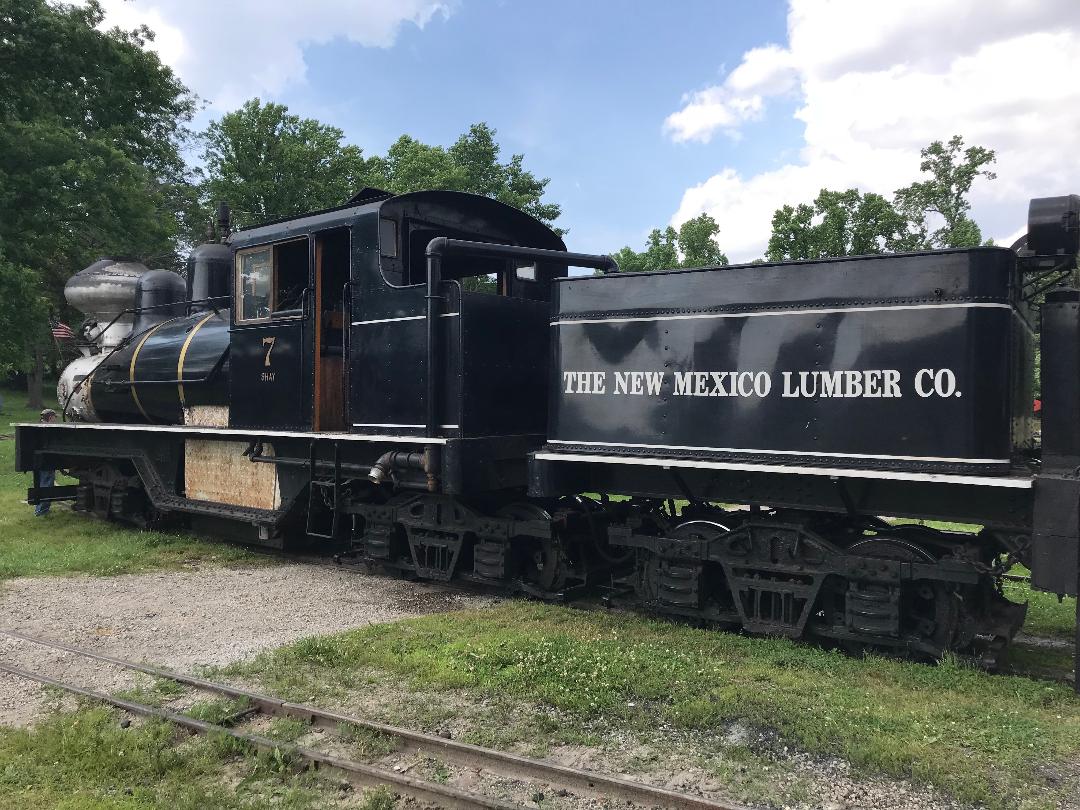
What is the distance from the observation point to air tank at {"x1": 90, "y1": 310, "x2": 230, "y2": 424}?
9.18 m

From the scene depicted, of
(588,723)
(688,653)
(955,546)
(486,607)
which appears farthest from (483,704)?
(955,546)

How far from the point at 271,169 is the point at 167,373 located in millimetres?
23466

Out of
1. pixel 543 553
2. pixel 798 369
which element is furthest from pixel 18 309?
pixel 798 369

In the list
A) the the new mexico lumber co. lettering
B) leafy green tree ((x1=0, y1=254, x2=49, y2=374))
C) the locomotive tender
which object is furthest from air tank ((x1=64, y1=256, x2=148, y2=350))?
the the new mexico lumber co. lettering

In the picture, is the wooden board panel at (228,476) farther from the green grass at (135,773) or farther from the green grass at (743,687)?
the green grass at (135,773)

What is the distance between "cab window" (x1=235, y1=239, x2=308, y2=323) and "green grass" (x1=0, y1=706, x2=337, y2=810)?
15.2 feet

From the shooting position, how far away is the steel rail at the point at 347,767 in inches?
140

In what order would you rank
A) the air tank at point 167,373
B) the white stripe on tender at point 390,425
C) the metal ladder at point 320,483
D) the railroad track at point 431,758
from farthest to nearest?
the air tank at point 167,373 < the metal ladder at point 320,483 < the white stripe on tender at point 390,425 < the railroad track at point 431,758

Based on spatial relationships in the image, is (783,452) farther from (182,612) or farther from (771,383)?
(182,612)

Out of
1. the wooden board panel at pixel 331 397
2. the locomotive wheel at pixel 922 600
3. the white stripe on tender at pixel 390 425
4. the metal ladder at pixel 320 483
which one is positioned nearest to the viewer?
the locomotive wheel at pixel 922 600

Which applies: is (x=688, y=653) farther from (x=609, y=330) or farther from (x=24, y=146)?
(x=24, y=146)

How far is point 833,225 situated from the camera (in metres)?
26.3

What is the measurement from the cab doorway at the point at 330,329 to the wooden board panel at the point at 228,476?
0.94m

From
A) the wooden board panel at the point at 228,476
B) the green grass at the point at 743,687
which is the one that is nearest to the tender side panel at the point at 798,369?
the green grass at the point at 743,687
